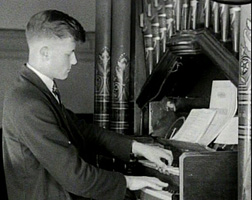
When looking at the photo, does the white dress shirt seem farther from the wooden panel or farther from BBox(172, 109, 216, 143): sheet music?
BBox(172, 109, 216, 143): sheet music

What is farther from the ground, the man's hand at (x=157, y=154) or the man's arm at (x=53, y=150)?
the man's arm at (x=53, y=150)

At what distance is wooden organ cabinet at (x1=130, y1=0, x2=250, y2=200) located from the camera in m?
3.00

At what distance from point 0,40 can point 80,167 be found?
8.80ft

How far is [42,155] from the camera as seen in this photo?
9.53 ft

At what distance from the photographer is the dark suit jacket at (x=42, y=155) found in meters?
2.90

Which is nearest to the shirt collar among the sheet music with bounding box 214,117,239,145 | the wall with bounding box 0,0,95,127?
the sheet music with bounding box 214,117,239,145

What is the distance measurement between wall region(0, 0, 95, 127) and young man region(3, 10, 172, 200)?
2159 mm

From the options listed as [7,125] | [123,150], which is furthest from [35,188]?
[123,150]

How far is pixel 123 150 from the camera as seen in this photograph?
3.62 m

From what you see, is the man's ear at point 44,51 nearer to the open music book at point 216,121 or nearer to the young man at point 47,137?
the young man at point 47,137

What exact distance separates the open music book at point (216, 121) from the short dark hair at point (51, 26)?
1076 mm

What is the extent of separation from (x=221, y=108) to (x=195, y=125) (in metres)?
0.21

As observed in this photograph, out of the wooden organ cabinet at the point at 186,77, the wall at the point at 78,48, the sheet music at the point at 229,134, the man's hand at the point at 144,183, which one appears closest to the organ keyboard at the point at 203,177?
the wooden organ cabinet at the point at 186,77

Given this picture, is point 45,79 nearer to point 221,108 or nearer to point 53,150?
point 53,150
